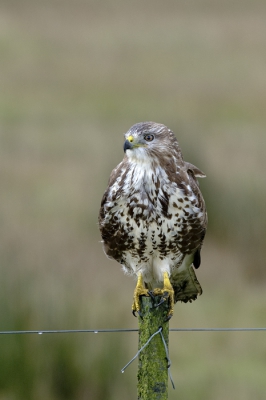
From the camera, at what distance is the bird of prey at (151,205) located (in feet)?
21.7

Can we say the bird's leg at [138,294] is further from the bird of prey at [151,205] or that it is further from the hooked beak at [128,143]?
the hooked beak at [128,143]

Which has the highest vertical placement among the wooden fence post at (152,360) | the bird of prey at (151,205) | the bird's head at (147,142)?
the bird's head at (147,142)

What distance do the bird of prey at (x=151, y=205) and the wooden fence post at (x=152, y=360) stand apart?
1.05 metres

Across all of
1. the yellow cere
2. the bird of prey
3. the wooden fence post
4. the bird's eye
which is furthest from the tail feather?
the wooden fence post

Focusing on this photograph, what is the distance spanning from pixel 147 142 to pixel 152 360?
5.72ft

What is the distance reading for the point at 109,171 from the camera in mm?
13023

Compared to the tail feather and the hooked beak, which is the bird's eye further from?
the tail feather

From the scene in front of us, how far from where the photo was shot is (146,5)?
3478 centimetres

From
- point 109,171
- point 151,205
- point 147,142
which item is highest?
point 147,142

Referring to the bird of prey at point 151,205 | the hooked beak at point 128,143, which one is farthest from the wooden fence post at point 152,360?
the hooked beak at point 128,143

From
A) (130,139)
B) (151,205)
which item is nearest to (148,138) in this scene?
(130,139)

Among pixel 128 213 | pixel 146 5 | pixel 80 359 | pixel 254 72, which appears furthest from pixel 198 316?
pixel 146 5

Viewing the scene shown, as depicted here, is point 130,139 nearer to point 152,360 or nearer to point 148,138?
point 148,138

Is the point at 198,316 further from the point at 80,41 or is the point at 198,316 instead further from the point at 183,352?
the point at 80,41
